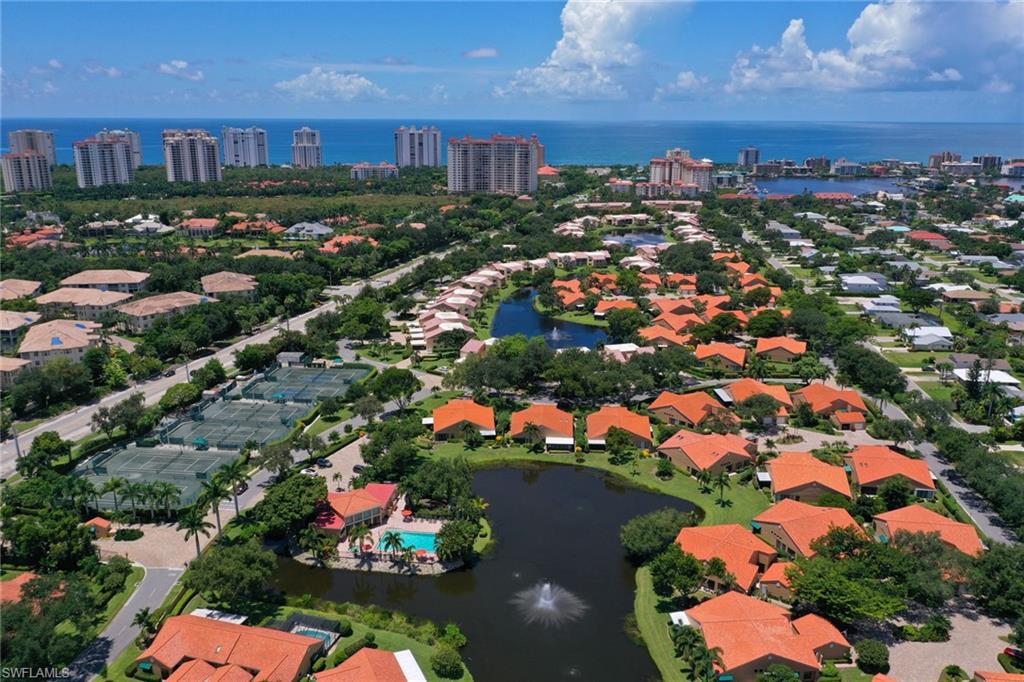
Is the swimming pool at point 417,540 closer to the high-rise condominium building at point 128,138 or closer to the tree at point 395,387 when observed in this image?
the tree at point 395,387

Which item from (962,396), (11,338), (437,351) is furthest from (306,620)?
(11,338)

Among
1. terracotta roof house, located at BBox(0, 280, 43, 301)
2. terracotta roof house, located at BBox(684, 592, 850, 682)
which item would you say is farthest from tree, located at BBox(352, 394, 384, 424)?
terracotta roof house, located at BBox(0, 280, 43, 301)

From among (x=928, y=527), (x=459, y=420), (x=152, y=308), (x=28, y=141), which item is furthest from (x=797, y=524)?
(x=28, y=141)

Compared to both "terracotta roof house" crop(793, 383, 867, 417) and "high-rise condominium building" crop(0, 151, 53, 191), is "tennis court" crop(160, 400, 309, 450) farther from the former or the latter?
"high-rise condominium building" crop(0, 151, 53, 191)

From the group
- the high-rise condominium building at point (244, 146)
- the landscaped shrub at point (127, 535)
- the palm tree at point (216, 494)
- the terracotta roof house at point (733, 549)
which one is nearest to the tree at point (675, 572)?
the terracotta roof house at point (733, 549)

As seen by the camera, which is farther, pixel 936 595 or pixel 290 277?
pixel 290 277

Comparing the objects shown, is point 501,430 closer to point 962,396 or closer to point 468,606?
point 468,606

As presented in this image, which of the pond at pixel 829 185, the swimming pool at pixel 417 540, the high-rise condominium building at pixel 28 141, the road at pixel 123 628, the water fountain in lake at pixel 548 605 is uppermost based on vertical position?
the high-rise condominium building at pixel 28 141

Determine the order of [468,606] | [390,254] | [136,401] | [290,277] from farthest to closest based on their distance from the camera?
[390,254]
[290,277]
[136,401]
[468,606]
